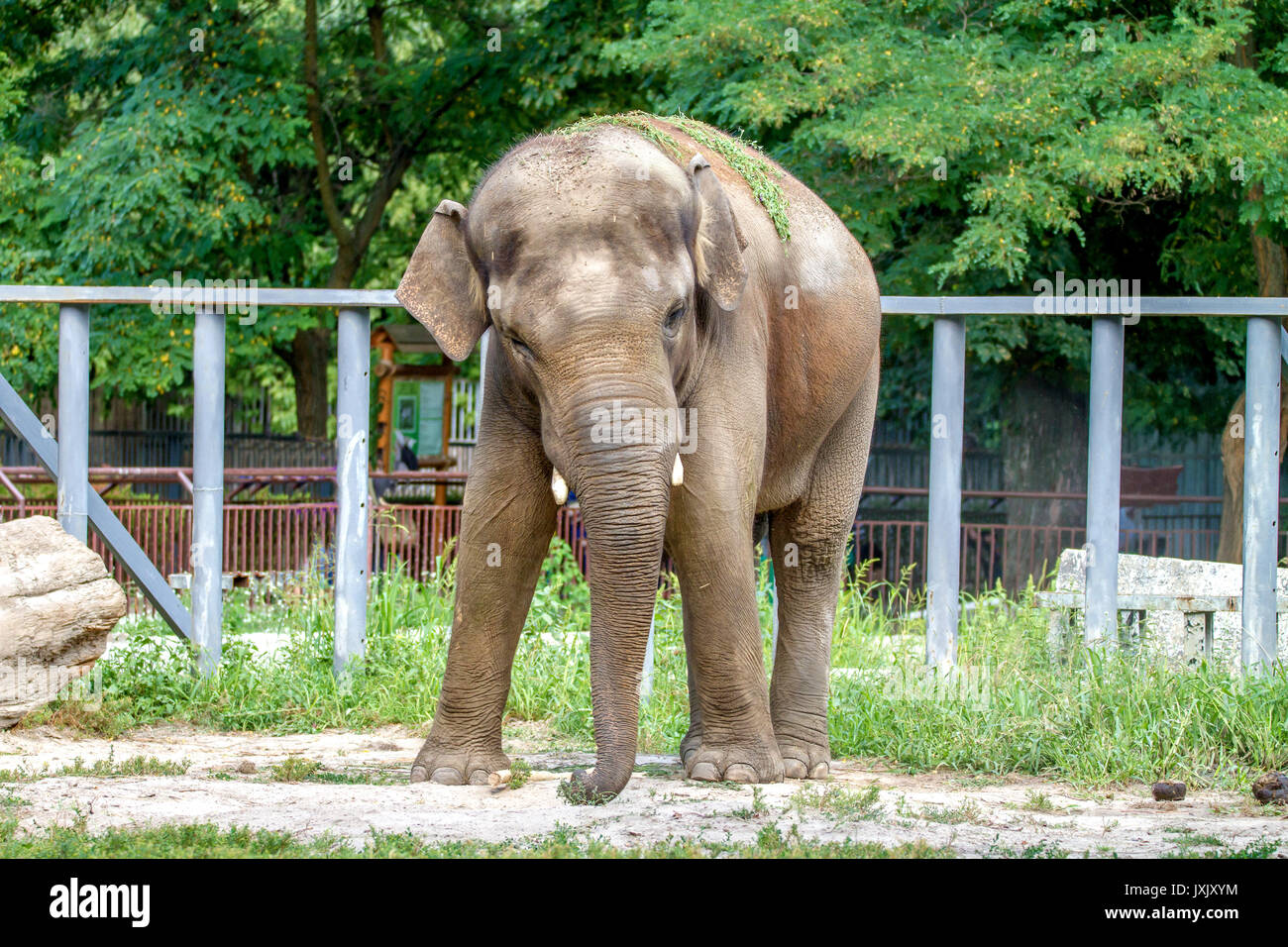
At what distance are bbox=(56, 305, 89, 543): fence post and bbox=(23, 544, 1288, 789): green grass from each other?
743 mm

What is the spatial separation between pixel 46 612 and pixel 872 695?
3.82m

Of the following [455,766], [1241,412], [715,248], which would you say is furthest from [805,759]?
[1241,412]

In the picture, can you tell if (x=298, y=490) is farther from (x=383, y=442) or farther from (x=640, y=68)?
(x=640, y=68)

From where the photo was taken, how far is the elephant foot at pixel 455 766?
241 inches

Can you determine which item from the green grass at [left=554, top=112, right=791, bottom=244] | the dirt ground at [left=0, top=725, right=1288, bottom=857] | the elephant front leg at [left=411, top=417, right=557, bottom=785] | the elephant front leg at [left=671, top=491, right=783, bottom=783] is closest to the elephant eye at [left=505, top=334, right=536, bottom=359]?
the elephant front leg at [left=411, top=417, right=557, bottom=785]

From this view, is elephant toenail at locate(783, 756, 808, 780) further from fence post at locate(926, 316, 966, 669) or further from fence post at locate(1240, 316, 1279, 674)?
fence post at locate(1240, 316, 1279, 674)

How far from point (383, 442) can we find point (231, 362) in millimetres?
2534

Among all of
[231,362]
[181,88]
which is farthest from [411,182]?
[181,88]

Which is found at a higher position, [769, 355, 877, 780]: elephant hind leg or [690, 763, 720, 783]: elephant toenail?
[769, 355, 877, 780]: elephant hind leg

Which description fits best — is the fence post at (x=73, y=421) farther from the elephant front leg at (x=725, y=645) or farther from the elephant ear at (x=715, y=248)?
the elephant ear at (x=715, y=248)

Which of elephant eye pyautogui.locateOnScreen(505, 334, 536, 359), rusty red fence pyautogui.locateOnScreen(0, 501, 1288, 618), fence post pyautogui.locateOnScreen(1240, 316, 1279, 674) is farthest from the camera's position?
rusty red fence pyautogui.locateOnScreen(0, 501, 1288, 618)

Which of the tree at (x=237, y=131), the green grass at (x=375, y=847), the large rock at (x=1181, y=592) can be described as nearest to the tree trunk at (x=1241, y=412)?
the large rock at (x=1181, y=592)

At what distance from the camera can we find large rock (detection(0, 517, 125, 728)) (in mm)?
7191

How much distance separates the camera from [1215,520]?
22.0 metres
